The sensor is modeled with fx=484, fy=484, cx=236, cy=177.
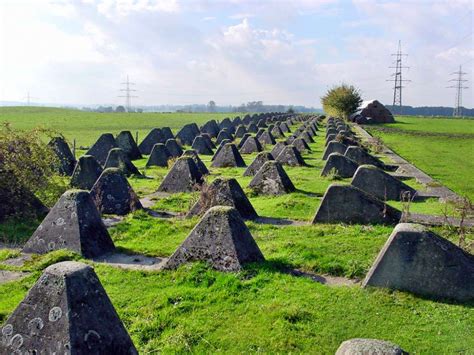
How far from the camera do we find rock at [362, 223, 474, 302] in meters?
8.25

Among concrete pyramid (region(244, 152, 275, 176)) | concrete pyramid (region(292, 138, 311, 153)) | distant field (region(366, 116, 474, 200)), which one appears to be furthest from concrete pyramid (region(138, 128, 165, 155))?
distant field (region(366, 116, 474, 200))

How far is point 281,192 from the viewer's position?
55.9 feet

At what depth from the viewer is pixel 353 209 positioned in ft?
41.9

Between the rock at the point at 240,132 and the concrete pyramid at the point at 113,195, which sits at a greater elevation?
the rock at the point at 240,132

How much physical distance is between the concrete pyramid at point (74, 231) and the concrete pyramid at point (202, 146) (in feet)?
70.8

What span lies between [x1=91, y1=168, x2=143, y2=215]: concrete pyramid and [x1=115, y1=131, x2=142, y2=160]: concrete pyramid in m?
13.7

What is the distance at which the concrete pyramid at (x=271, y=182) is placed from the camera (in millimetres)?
17172

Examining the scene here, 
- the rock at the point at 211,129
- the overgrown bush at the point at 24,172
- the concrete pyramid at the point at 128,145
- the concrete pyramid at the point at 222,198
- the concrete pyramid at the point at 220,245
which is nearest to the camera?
the concrete pyramid at the point at 220,245

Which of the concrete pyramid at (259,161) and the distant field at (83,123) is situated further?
the distant field at (83,123)

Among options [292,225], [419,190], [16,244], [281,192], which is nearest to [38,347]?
[16,244]

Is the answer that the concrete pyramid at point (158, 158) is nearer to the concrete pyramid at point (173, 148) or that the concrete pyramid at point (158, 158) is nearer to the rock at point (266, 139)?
the concrete pyramid at point (173, 148)

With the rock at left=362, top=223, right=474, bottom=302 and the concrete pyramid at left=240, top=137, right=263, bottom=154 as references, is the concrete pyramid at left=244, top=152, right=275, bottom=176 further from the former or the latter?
the rock at left=362, top=223, right=474, bottom=302

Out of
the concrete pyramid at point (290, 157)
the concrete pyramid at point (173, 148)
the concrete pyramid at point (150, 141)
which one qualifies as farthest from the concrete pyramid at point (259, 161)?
the concrete pyramid at point (150, 141)

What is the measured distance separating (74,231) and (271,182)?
27.3 ft
